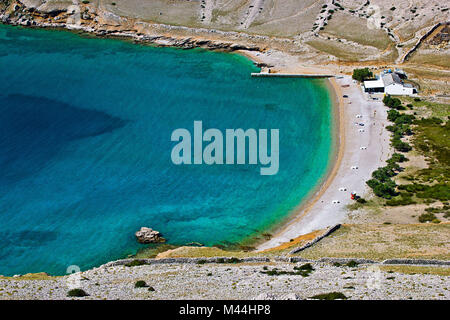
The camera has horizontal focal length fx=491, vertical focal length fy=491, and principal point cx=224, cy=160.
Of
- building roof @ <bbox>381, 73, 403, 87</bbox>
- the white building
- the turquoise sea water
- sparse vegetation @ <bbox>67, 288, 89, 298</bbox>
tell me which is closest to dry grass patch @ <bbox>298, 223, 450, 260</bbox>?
the turquoise sea water

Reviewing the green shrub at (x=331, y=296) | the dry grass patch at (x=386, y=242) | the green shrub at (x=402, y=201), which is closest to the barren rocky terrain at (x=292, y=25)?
the green shrub at (x=402, y=201)

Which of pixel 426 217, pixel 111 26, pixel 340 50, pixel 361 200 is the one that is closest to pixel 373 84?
pixel 340 50

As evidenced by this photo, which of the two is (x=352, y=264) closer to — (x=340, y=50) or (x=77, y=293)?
(x=77, y=293)

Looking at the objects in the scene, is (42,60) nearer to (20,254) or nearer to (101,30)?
(101,30)

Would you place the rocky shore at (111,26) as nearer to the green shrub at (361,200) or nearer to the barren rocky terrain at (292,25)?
the barren rocky terrain at (292,25)
